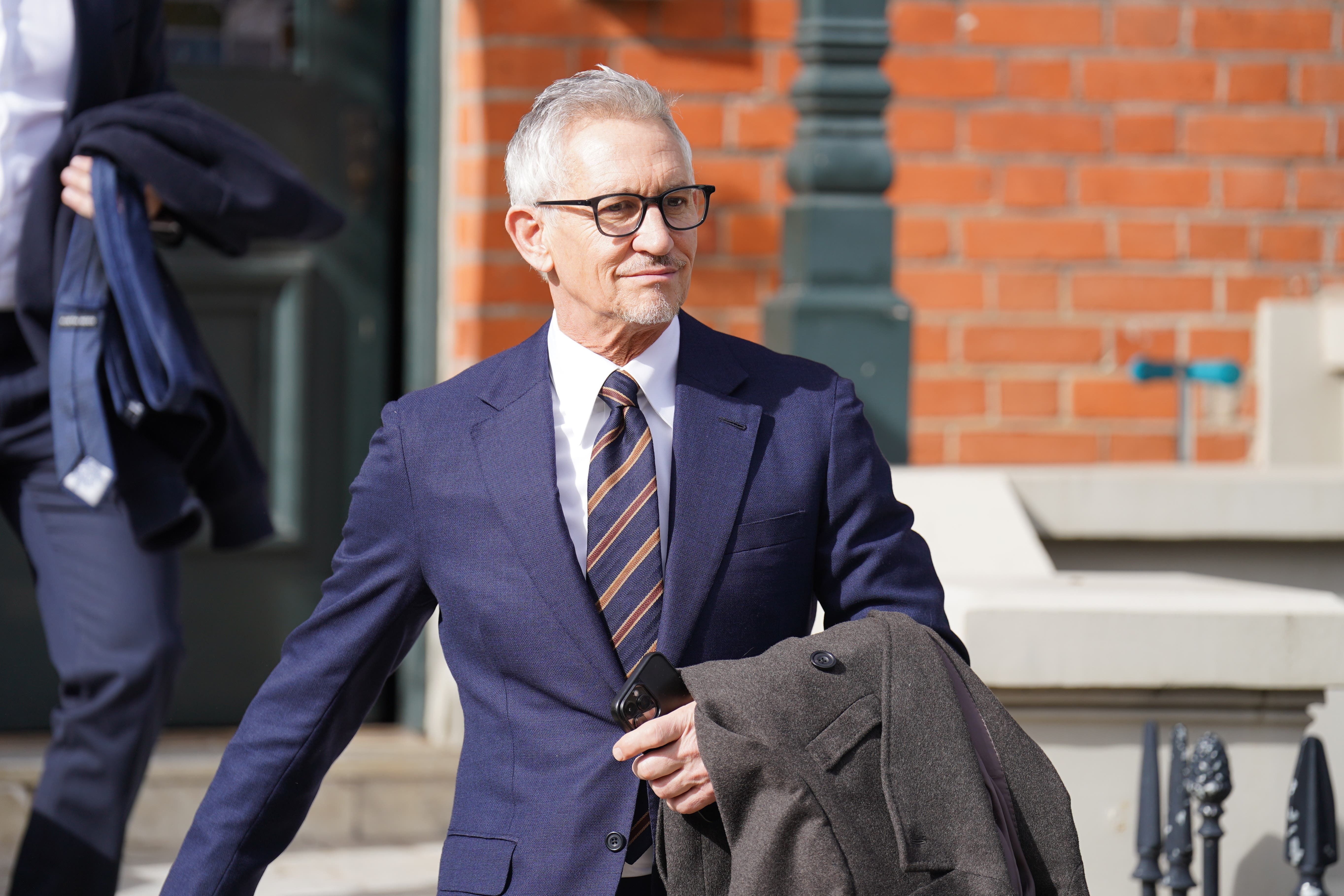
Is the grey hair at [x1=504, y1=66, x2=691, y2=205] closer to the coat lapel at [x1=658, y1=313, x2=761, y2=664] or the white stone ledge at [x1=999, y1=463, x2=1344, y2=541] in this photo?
the coat lapel at [x1=658, y1=313, x2=761, y2=664]

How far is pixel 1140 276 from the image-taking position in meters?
4.86

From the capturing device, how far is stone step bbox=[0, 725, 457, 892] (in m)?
4.07

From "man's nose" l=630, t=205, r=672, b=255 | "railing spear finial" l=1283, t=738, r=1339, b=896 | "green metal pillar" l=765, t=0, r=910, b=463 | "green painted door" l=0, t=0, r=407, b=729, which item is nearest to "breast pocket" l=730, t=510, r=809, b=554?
"man's nose" l=630, t=205, r=672, b=255

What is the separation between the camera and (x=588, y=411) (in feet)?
6.96

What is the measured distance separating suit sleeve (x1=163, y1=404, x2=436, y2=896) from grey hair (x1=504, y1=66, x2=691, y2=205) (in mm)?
368

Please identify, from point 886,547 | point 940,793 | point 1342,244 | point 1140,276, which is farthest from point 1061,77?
point 940,793

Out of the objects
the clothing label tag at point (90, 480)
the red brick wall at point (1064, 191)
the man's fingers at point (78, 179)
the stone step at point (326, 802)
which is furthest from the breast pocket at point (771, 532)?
the red brick wall at point (1064, 191)

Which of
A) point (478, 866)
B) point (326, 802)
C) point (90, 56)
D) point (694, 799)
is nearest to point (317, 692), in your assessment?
point (478, 866)

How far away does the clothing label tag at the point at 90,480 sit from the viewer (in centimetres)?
289

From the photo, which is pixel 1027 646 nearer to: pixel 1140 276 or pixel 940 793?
pixel 940 793

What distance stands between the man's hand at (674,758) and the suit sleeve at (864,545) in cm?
28

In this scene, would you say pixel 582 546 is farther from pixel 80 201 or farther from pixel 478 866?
pixel 80 201

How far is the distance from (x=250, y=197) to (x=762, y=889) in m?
1.88

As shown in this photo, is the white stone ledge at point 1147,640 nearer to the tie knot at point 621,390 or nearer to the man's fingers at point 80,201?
the tie knot at point 621,390
